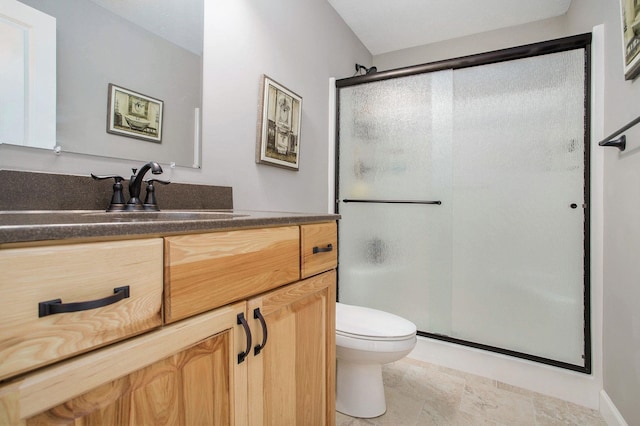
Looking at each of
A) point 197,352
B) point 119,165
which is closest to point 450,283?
point 197,352

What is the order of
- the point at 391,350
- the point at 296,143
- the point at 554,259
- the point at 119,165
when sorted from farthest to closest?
the point at 296,143 → the point at 554,259 → the point at 391,350 → the point at 119,165

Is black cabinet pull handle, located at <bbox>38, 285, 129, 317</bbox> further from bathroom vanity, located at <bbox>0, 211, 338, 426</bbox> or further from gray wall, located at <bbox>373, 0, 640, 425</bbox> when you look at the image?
gray wall, located at <bbox>373, 0, 640, 425</bbox>

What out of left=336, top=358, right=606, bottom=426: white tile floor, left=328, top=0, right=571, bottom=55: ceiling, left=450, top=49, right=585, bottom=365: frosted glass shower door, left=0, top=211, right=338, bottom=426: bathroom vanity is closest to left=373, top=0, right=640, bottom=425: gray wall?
left=450, top=49, right=585, bottom=365: frosted glass shower door

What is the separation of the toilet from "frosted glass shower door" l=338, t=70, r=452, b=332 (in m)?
0.58

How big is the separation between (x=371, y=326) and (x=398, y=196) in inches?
38.0

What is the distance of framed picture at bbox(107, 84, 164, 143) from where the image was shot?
100 cm

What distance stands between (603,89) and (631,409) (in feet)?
4.68

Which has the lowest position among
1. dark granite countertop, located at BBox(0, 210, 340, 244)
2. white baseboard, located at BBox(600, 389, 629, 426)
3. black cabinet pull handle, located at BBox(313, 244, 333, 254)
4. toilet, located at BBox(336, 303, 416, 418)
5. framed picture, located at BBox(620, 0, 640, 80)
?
white baseboard, located at BBox(600, 389, 629, 426)

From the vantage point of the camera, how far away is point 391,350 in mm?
1302

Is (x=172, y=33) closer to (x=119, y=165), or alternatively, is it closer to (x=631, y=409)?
(x=119, y=165)

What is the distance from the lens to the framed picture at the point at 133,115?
3.29 ft

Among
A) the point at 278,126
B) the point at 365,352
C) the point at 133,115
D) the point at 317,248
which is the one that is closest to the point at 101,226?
the point at 317,248

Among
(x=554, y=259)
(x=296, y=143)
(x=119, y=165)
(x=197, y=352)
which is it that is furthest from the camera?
(x=296, y=143)

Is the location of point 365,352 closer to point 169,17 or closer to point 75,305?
point 75,305
